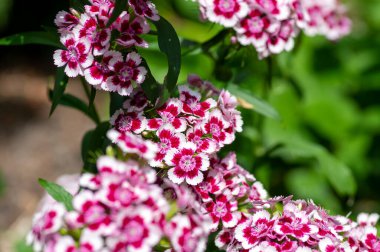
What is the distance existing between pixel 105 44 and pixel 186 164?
1.44 ft

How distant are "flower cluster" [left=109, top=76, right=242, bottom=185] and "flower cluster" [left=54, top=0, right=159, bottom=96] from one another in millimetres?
110

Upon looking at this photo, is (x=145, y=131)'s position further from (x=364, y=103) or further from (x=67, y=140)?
(x=67, y=140)

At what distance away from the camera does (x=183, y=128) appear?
196 centimetres

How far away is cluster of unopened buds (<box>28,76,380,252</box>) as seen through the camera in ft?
4.96

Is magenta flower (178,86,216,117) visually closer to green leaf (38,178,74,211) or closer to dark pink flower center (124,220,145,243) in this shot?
green leaf (38,178,74,211)

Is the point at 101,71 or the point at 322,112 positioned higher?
the point at 101,71

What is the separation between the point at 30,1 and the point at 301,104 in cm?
264

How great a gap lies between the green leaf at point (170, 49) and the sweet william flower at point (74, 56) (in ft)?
0.77

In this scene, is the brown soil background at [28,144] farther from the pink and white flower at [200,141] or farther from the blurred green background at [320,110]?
the pink and white flower at [200,141]

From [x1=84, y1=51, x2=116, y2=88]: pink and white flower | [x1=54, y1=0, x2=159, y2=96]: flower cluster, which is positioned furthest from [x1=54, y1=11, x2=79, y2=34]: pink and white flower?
[x1=84, y1=51, x2=116, y2=88]: pink and white flower

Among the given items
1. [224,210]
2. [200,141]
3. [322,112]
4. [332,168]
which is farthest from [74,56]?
[322,112]

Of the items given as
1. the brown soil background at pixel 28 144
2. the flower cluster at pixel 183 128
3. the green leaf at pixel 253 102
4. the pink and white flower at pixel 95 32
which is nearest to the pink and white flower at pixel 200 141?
the flower cluster at pixel 183 128

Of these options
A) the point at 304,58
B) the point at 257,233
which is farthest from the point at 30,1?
the point at 257,233

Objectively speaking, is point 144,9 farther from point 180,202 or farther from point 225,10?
point 180,202
